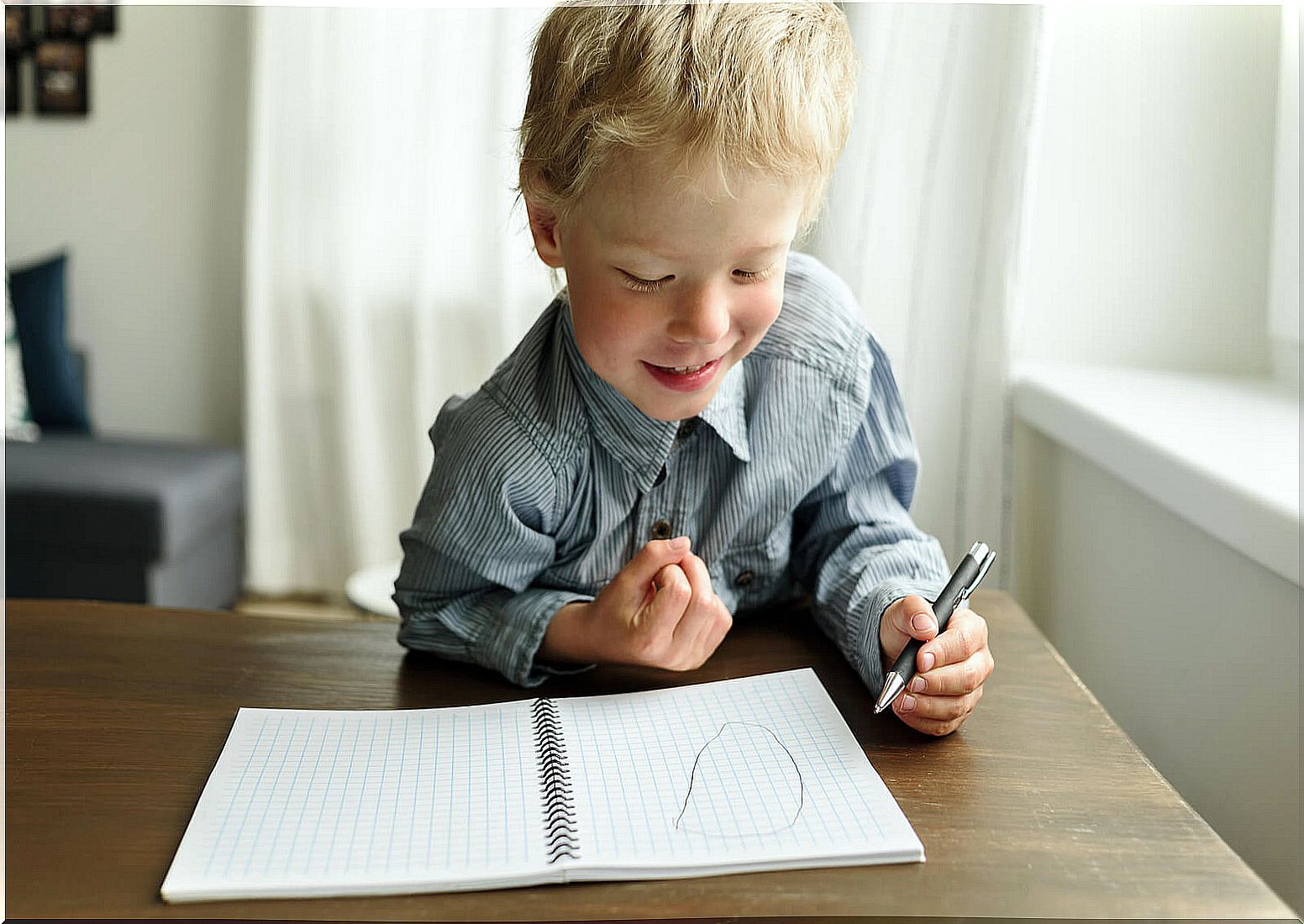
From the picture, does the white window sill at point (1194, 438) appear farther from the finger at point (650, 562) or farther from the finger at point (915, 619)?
the finger at point (650, 562)

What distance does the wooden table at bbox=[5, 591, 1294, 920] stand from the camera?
527 mm

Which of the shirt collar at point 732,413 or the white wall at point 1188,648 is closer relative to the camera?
the shirt collar at point 732,413

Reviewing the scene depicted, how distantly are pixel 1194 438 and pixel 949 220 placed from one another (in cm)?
74

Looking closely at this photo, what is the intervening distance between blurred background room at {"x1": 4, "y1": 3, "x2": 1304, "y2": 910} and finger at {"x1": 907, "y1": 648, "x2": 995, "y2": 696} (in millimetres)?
149

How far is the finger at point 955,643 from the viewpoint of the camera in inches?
27.3

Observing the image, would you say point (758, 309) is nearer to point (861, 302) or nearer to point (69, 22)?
point (861, 302)

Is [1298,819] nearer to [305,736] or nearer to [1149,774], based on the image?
[1149,774]

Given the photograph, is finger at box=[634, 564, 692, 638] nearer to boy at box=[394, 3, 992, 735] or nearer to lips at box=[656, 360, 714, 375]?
boy at box=[394, 3, 992, 735]

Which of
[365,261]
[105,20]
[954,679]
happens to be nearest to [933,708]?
[954,679]

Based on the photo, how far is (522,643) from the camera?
0.79 metres

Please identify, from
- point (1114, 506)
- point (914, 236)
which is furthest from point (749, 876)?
point (914, 236)

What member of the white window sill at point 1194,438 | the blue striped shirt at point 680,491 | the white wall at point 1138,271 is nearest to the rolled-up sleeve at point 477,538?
the blue striped shirt at point 680,491

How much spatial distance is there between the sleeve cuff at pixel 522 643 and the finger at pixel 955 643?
24 centimetres

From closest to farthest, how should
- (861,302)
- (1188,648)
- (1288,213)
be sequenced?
(1188,648), (1288,213), (861,302)
